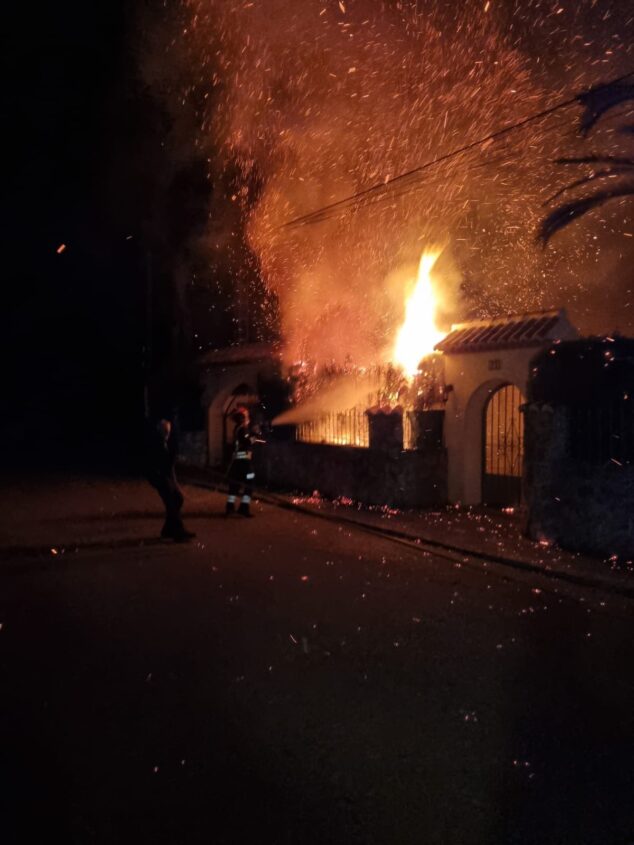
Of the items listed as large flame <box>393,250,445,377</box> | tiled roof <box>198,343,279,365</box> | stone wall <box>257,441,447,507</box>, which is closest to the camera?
stone wall <box>257,441,447,507</box>

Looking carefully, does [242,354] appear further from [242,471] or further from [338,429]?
[242,471]

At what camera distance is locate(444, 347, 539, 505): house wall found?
43.9ft

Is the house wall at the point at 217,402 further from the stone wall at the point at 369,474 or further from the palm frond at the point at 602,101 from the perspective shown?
the palm frond at the point at 602,101

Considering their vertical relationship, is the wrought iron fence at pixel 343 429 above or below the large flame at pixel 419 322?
below

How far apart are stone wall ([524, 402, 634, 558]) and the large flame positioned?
4.72 metres

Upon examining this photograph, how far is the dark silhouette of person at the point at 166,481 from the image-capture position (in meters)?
10.4

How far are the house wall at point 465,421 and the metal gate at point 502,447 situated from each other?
145mm

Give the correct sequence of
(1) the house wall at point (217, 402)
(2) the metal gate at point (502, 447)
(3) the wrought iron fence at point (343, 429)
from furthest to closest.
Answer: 1. (1) the house wall at point (217, 402)
2. (3) the wrought iron fence at point (343, 429)
3. (2) the metal gate at point (502, 447)

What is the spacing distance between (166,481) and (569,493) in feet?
16.9

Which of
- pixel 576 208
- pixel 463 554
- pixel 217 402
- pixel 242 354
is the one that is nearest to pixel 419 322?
pixel 576 208

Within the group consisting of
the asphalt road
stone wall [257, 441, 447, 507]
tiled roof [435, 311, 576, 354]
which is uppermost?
tiled roof [435, 311, 576, 354]

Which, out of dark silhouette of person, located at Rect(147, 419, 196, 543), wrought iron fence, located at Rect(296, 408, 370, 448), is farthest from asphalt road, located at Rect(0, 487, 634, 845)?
wrought iron fence, located at Rect(296, 408, 370, 448)

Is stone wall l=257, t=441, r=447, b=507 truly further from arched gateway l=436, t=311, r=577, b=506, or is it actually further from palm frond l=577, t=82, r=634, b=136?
palm frond l=577, t=82, r=634, b=136

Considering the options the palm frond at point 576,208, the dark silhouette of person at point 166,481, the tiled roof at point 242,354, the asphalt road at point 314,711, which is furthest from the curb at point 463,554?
the palm frond at point 576,208
